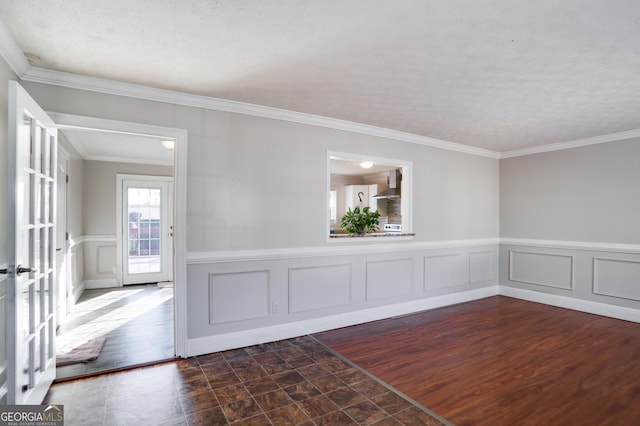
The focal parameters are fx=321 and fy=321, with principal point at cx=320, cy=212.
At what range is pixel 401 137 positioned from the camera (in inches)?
175

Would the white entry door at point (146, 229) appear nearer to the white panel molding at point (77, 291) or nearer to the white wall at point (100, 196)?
the white wall at point (100, 196)

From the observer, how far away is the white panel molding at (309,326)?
3168 millimetres

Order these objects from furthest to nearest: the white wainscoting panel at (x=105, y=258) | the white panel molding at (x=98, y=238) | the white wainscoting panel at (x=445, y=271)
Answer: the white wainscoting panel at (x=105, y=258), the white panel molding at (x=98, y=238), the white wainscoting panel at (x=445, y=271)

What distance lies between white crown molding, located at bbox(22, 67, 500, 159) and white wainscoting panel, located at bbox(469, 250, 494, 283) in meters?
2.16

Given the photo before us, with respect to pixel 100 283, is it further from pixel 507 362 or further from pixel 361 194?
pixel 507 362

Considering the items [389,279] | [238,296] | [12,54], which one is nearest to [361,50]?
[12,54]

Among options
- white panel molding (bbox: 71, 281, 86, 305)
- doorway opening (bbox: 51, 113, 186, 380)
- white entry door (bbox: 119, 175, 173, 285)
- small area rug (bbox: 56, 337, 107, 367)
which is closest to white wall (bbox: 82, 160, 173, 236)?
doorway opening (bbox: 51, 113, 186, 380)

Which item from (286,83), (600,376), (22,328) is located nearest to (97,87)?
(286,83)

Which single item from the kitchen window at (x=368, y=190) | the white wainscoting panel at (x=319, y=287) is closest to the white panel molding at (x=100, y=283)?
the white wainscoting panel at (x=319, y=287)

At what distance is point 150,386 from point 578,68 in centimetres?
416

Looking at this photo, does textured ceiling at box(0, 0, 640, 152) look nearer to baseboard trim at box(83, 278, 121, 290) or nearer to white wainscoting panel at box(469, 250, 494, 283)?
white wainscoting panel at box(469, 250, 494, 283)

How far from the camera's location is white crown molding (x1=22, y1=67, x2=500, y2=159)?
8.57 ft

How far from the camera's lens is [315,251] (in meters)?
3.78

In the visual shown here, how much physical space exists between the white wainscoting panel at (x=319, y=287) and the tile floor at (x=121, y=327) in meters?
1.37
